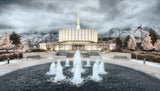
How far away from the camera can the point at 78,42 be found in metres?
47.0

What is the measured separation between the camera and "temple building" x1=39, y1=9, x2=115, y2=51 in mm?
44131

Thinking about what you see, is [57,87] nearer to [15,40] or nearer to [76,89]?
[76,89]

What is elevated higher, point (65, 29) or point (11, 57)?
point (65, 29)

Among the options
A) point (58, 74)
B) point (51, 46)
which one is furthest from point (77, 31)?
point (58, 74)

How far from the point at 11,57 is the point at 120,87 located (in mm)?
22490

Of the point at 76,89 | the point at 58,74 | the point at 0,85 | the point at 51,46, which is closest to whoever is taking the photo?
the point at 76,89

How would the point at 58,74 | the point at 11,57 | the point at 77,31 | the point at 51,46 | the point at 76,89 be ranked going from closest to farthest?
the point at 76,89
the point at 58,74
the point at 11,57
the point at 51,46
the point at 77,31

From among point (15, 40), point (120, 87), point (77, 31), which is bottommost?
point (120, 87)

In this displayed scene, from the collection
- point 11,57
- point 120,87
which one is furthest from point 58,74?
point 11,57

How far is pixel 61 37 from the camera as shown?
50.5 metres

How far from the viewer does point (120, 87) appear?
22.2 ft

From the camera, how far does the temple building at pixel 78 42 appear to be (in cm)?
4413

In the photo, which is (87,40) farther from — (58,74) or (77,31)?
(58,74)

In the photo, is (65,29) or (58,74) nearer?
(58,74)
